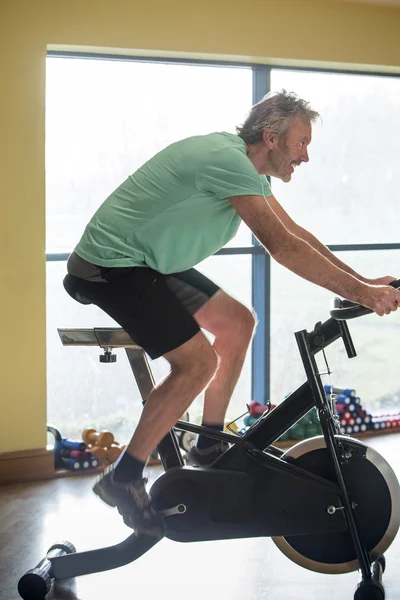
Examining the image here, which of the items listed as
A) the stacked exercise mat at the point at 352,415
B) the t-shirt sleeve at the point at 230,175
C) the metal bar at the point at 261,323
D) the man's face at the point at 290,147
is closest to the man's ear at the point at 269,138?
the man's face at the point at 290,147

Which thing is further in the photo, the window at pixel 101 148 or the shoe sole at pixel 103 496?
the window at pixel 101 148

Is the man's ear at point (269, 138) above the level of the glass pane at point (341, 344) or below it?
above

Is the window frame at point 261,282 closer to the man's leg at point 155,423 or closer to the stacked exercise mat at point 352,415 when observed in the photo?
the stacked exercise mat at point 352,415

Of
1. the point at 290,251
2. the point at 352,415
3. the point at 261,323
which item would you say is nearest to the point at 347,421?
the point at 352,415

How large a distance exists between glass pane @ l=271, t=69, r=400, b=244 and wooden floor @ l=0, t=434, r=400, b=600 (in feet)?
6.76

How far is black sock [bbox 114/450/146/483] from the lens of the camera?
2.40 metres

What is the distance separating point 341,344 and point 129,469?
2.69 m

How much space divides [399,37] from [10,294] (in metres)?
2.45

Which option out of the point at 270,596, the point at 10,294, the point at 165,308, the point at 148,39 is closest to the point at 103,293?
the point at 165,308

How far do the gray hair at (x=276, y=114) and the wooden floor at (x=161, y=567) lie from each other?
140 centimetres

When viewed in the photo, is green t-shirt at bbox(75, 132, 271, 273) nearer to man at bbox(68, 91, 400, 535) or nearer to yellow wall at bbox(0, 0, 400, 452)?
man at bbox(68, 91, 400, 535)

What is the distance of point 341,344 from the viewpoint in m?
4.88

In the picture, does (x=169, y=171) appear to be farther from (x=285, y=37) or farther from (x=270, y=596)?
(x=285, y=37)

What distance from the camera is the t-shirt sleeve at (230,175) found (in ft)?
7.27
